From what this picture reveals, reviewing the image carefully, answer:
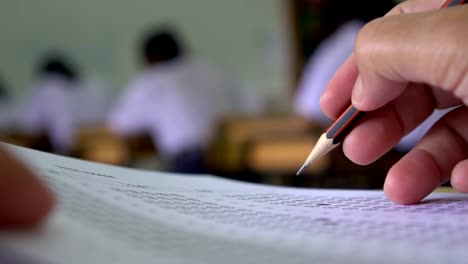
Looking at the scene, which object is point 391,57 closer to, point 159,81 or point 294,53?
point 159,81

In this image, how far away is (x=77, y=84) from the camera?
3.64 m

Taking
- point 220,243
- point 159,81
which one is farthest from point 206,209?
point 159,81

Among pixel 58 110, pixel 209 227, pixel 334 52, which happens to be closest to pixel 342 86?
pixel 209 227

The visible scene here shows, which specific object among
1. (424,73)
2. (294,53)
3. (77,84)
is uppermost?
(424,73)

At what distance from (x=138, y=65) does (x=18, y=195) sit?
4.06 meters

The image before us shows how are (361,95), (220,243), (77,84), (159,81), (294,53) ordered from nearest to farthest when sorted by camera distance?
(220,243)
(361,95)
(159,81)
(294,53)
(77,84)

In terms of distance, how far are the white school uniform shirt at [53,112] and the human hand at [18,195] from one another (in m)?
3.02

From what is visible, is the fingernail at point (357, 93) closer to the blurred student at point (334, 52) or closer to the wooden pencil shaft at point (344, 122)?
the wooden pencil shaft at point (344, 122)

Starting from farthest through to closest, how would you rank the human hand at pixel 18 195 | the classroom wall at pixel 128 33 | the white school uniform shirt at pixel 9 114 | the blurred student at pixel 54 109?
the classroom wall at pixel 128 33
the white school uniform shirt at pixel 9 114
the blurred student at pixel 54 109
the human hand at pixel 18 195

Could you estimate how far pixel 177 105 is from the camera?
2.18 m

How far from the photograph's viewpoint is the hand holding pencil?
0.28 metres

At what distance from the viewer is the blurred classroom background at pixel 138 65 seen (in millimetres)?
2453

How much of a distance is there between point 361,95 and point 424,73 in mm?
56

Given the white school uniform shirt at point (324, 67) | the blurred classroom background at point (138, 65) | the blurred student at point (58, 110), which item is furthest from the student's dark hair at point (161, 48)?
the blurred student at point (58, 110)
